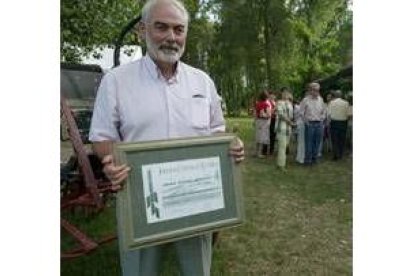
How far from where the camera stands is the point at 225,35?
35.0 m

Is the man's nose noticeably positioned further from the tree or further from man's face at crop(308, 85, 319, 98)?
man's face at crop(308, 85, 319, 98)

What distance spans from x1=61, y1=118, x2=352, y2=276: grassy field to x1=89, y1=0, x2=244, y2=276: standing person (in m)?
1.63

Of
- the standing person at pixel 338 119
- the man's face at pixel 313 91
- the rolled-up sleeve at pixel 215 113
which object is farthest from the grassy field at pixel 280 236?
the standing person at pixel 338 119

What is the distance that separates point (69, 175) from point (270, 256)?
1949 mm

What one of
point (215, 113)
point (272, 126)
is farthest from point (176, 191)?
point (272, 126)

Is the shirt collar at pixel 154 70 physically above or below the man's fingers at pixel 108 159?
above

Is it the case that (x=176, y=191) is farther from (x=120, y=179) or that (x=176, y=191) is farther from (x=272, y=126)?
(x=272, y=126)

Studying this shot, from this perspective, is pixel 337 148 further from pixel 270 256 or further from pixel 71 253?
pixel 71 253

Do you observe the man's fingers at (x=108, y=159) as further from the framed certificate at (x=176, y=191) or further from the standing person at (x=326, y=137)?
the standing person at (x=326, y=137)

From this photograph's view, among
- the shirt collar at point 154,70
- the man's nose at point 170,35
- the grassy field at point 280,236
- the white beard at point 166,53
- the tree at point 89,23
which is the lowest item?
the grassy field at point 280,236

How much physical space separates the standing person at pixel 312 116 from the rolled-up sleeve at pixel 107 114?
8872 mm

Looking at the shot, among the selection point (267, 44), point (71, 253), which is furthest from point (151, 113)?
point (267, 44)

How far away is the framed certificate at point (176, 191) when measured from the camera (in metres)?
2.27

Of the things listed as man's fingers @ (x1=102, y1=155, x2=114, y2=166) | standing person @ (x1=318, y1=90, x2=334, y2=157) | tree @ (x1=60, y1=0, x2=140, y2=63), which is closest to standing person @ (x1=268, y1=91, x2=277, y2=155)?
standing person @ (x1=318, y1=90, x2=334, y2=157)
